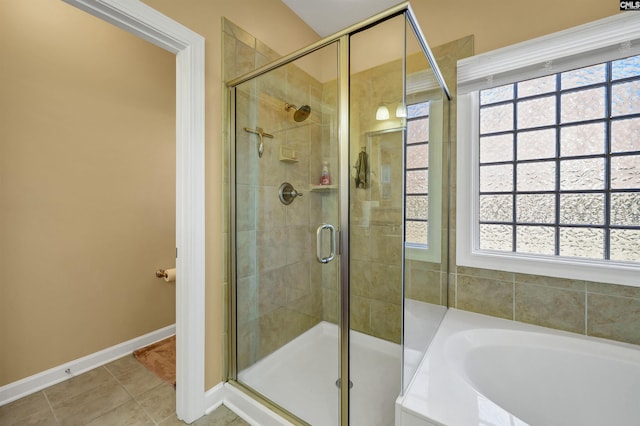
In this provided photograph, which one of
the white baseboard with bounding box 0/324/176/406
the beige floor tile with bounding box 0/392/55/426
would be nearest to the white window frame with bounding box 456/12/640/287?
the white baseboard with bounding box 0/324/176/406

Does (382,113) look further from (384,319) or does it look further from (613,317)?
(613,317)

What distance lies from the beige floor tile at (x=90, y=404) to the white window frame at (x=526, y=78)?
2343 millimetres

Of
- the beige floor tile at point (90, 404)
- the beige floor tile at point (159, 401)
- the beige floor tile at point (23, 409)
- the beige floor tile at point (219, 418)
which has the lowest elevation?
the beige floor tile at point (219, 418)

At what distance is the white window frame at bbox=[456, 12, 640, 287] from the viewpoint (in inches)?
52.0

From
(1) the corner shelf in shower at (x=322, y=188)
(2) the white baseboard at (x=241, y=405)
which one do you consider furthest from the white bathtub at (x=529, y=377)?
(1) the corner shelf in shower at (x=322, y=188)

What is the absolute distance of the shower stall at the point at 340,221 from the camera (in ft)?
4.01

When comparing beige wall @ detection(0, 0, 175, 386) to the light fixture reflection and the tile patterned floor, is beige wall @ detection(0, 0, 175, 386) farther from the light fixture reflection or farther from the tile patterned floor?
the light fixture reflection

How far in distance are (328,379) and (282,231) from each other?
912 mm

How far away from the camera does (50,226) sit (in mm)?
1747

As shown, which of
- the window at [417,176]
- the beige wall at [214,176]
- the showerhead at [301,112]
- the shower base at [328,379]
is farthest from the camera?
the showerhead at [301,112]

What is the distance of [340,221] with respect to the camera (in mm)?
1235

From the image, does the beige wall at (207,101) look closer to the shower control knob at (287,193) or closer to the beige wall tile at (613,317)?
the shower control knob at (287,193)

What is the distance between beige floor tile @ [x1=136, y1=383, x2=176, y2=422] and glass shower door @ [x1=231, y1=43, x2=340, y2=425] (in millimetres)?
426

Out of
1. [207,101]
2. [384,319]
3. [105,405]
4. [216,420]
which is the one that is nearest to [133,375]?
[105,405]
